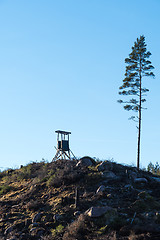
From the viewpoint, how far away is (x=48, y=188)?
23812 millimetres

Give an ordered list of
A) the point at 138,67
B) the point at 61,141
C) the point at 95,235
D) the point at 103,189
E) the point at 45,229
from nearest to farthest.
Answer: the point at 95,235
the point at 45,229
the point at 103,189
the point at 61,141
the point at 138,67

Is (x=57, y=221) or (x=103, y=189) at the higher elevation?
(x=103, y=189)

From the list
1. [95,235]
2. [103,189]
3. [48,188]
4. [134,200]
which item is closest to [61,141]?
[48,188]

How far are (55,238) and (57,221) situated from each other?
1.77m

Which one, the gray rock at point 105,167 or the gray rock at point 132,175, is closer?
the gray rock at point 132,175

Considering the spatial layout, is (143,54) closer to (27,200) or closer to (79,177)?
(79,177)

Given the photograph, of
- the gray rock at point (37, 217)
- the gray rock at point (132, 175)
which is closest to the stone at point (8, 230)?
the gray rock at point (37, 217)

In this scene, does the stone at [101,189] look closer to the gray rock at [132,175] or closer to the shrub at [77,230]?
the gray rock at [132,175]

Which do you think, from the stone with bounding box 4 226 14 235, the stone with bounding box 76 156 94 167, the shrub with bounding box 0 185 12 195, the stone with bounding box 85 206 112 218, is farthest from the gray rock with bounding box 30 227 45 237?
the shrub with bounding box 0 185 12 195

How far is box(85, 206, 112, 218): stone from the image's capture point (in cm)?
1711

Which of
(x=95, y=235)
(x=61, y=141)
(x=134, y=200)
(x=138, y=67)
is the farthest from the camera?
(x=138, y=67)

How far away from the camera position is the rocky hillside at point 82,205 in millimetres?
16109

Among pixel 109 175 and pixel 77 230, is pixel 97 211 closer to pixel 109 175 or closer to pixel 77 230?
pixel 77 230

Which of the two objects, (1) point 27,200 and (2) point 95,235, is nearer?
(2) point 95,235
